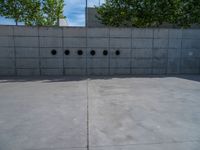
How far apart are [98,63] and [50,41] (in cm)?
275

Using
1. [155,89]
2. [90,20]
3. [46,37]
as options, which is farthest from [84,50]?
[90,20]

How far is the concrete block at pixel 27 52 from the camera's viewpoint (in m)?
11.9

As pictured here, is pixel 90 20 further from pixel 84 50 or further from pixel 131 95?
pixel 131 95

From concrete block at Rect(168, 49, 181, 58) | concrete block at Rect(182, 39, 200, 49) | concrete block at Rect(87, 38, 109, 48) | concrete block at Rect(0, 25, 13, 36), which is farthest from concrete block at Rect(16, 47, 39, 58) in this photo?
concrete block at Rect(182, 39, 200, 49)

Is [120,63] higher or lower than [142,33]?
lower

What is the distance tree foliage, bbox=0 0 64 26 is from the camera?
60.1ft

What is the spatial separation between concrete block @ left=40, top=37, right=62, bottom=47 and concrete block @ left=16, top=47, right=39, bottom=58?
18.2 inches

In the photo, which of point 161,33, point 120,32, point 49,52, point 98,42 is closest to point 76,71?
point 49,52

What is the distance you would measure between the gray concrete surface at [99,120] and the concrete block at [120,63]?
17.0 ft

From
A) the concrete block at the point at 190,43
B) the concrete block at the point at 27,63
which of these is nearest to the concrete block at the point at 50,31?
the concrete block at the point at 27,63

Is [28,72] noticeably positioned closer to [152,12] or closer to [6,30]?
[6,30]

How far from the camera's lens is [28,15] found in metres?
19.3

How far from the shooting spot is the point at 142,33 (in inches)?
492

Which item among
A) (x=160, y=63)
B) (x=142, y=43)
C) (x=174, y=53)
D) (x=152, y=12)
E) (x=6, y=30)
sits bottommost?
(x=160, y=63)
